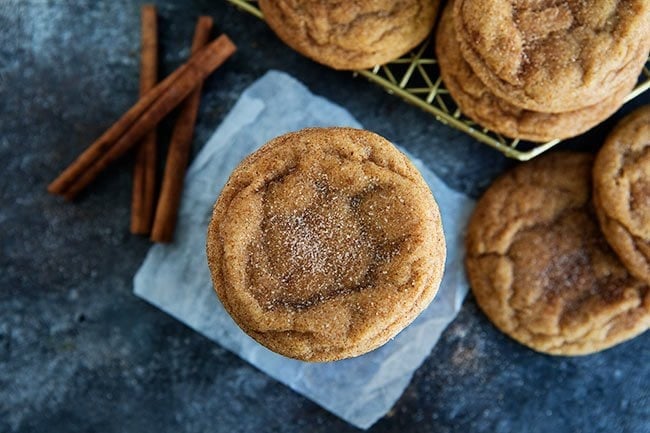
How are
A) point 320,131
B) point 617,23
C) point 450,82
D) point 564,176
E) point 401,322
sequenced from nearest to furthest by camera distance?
point 401,322 → point 320,131 → point 617,23 → point 450,82 → point 564,176

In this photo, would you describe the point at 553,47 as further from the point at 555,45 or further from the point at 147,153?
the point at 147,153

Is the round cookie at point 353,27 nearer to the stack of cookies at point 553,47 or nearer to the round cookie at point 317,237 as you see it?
the stack of cookies at point 553,47

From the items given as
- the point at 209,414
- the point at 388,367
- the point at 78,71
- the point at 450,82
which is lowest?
the point at 209,414

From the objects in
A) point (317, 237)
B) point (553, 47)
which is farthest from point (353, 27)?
point (317, 237)

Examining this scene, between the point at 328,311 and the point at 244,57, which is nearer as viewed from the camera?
the point at 328,311

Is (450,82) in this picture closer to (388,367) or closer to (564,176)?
(564,176)

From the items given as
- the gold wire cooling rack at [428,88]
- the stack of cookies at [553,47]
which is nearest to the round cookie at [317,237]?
the stack of cookies at [553,47]

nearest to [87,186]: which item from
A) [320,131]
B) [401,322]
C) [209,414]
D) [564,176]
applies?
[209,414]
